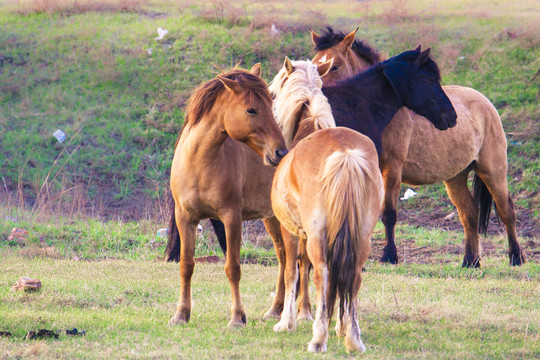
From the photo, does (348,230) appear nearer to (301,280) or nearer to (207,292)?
(301,280)

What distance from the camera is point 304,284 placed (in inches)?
212

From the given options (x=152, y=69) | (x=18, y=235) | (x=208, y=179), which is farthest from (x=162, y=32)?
(x=208, y=179)

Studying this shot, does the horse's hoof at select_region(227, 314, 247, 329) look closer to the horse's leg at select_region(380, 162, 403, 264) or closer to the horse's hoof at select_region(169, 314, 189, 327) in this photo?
the horse's hoof at select_region(169, 314, 189, 327)

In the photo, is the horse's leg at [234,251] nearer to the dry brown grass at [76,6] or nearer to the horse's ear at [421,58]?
the horse's ear at [421,58]

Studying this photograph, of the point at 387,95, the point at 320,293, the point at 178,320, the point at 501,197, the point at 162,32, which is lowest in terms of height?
the point at 501,197

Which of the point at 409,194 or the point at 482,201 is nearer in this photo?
the point at 482,201

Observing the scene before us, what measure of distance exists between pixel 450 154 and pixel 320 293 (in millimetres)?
4952

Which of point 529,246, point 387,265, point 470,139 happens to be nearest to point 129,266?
point 387,265

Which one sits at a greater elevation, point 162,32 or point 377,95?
point 377,95

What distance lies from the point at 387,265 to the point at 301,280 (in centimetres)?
312

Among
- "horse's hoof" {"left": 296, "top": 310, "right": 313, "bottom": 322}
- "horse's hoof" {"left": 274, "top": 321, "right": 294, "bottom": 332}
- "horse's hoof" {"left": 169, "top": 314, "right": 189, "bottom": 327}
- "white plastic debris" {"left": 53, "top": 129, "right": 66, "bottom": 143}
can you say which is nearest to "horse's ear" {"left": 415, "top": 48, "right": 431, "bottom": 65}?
"horse's hoof" {"left": 296, "top": 310, "right": 313, "bottom": 322}

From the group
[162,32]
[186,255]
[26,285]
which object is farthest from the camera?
[162,32]

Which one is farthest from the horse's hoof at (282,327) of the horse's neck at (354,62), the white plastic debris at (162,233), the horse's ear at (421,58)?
the white plastic debris at (162,233)

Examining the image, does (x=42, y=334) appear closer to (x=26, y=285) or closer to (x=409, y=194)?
(x=26, y=285)
